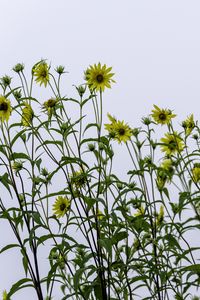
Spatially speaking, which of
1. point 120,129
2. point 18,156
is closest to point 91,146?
point 120,129

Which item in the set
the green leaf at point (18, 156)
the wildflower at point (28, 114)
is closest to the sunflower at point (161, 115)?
the wildflower at point (28, 114)

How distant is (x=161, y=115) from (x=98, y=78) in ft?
1.96

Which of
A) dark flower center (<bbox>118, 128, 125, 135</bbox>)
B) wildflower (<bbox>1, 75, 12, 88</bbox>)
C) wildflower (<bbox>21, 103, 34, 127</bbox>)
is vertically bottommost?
wildflower (<bbox>21, 103, 34, 127</bbox>)

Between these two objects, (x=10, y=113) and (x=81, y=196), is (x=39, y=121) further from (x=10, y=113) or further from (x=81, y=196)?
(x=81, y=196)

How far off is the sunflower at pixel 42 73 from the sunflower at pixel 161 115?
2.30ft

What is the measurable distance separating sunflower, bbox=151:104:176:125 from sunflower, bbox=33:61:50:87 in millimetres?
702

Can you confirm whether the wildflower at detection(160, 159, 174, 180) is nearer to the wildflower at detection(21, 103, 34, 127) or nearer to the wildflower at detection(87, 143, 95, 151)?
the wildflower at detection(87, 143, 95, 151)

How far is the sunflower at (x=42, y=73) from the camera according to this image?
291 cm

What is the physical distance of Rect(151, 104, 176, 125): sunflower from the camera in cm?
313

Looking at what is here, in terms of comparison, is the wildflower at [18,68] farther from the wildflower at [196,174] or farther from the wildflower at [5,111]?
the wildflower at [196,174]

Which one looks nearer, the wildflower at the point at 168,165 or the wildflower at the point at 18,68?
the wildflower at the point at 18,68

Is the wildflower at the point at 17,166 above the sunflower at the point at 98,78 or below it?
below

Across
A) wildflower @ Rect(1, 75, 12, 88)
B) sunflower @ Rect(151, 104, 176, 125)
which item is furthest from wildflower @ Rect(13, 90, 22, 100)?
sunflower @ Rect(151, 104, 176, 125)

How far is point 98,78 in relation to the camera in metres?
2.74
